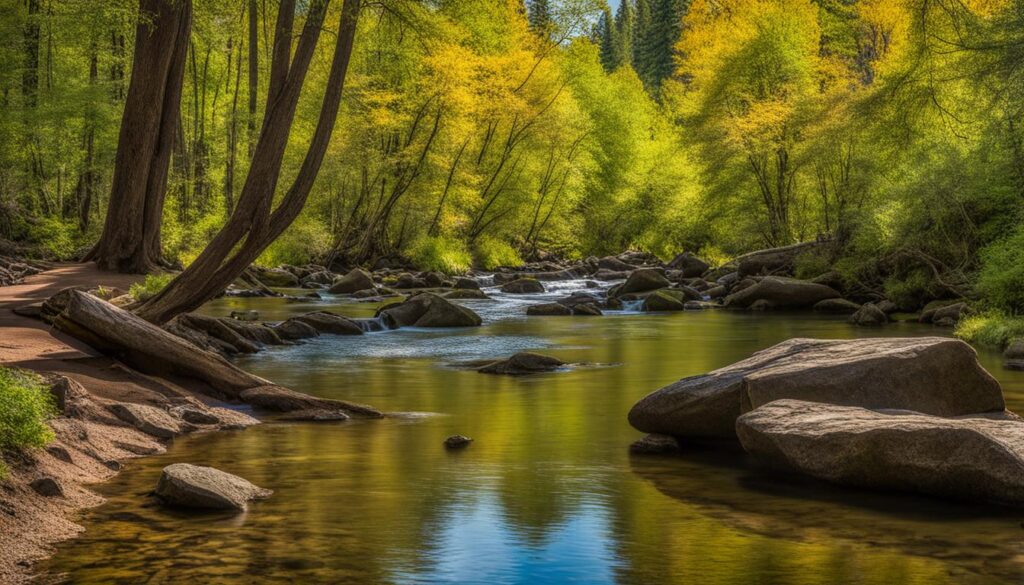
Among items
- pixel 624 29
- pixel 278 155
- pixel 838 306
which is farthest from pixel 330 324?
pixel 624 29

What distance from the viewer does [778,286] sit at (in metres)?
27.2

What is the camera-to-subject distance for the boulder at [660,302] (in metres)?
27.2

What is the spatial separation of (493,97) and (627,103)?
1741 cm

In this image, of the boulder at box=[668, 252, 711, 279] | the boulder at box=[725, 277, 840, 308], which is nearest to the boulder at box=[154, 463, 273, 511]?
the boulder at box=[725, 277, 840, 308]

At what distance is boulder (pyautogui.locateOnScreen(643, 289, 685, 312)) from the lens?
89.1 ft

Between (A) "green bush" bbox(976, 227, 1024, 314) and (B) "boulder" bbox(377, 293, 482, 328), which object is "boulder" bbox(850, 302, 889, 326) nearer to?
(A) "green bush" bbox(976, 227, 1024, 314)

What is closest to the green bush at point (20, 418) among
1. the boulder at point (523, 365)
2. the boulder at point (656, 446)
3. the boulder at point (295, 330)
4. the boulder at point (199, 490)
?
the boulder at point (199, 490)

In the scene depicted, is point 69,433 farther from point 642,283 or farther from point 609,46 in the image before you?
point 609,46

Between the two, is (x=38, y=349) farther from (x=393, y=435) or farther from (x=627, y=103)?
(x=627, y=103)

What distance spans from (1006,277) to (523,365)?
9.53 metres

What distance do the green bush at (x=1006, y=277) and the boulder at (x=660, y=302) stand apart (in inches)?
351

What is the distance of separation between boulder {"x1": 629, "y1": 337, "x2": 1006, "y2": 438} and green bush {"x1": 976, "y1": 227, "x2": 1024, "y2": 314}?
1045 centimetres

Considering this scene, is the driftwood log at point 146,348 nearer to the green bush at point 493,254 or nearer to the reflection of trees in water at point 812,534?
the reflection of trees in water at point 812,534

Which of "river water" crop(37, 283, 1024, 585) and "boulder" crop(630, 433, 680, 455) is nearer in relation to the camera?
"river water" crop(37, 283, 1024, 585)
